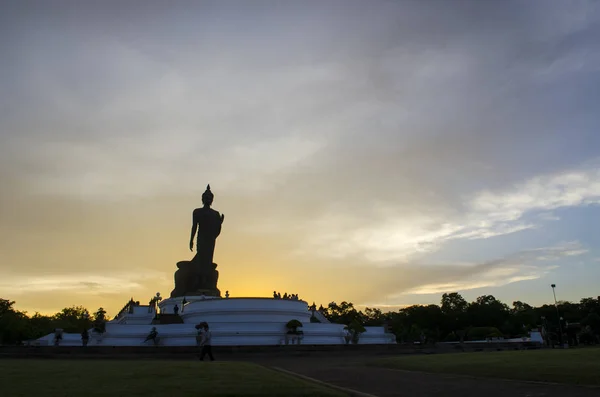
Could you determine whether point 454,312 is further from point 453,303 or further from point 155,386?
point 155,386

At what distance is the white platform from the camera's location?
36875 millimetres

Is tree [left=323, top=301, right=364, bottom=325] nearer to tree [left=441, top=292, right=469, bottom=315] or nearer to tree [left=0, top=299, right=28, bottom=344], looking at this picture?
tree [left=441, top=292, right=469, bottom=315]

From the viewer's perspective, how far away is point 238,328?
3791 centimetres

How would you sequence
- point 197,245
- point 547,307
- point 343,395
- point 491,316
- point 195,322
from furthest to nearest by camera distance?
point 547,307 → point 491,316 → point 197,245 → point 195,322 → point 343,395

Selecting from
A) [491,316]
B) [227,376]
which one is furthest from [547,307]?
[227,376]

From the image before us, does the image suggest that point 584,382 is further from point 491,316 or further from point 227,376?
point 491,316

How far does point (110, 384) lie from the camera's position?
9938 mm

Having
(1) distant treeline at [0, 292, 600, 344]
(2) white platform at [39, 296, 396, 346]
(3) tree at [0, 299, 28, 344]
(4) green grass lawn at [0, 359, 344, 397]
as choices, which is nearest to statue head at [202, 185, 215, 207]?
(2) white platform at [39, 296, 396, 346]

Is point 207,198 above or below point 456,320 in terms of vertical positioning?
above

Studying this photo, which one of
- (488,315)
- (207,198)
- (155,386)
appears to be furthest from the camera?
(488,315)

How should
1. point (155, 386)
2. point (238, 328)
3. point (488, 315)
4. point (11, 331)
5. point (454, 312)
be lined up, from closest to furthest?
1. point (155, 386)
2. point (238, 328)
3. point (11, 331)
4. point (488, 315)
5. point (454, 312)

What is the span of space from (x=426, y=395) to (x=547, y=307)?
9535cm

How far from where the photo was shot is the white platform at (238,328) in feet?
121

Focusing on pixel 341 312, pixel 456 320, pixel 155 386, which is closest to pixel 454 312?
pixel 456 320
